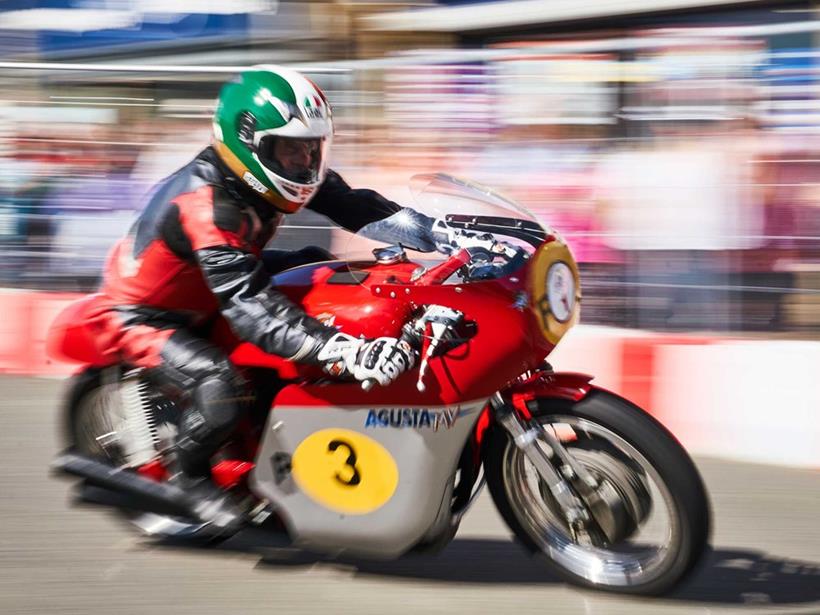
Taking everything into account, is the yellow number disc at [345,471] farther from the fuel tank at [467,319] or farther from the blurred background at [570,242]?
the blurred background at [570,242]

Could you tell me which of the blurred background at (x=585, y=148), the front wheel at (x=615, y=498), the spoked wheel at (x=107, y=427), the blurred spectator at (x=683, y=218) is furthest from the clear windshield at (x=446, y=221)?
the blurred spectator at (x=683, y=218)

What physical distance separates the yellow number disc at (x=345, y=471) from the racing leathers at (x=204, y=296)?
0.91 ft

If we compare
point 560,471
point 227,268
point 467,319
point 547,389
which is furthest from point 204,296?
point 560,471

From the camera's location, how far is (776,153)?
20.9 ft

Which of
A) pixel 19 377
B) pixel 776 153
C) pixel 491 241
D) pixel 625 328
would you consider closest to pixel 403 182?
pixel 625 328

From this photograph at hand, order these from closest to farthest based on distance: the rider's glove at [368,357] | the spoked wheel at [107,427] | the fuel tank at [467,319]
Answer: the rider's glove at [368,357] → the fuel tank at [467,319] → the spoked wheel at [107,427]

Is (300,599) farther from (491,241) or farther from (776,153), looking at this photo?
(776,153)

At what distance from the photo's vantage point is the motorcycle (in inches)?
155

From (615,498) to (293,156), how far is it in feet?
4.77

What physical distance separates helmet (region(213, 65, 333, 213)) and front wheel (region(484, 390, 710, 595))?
102cm

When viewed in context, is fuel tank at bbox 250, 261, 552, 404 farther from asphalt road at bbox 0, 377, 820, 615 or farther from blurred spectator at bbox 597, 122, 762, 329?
blurred spectator at bbox 597, 122, 762, 329

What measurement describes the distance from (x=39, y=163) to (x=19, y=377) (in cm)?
138

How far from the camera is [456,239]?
13.4 feet

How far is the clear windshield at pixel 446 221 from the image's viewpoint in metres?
4.07
